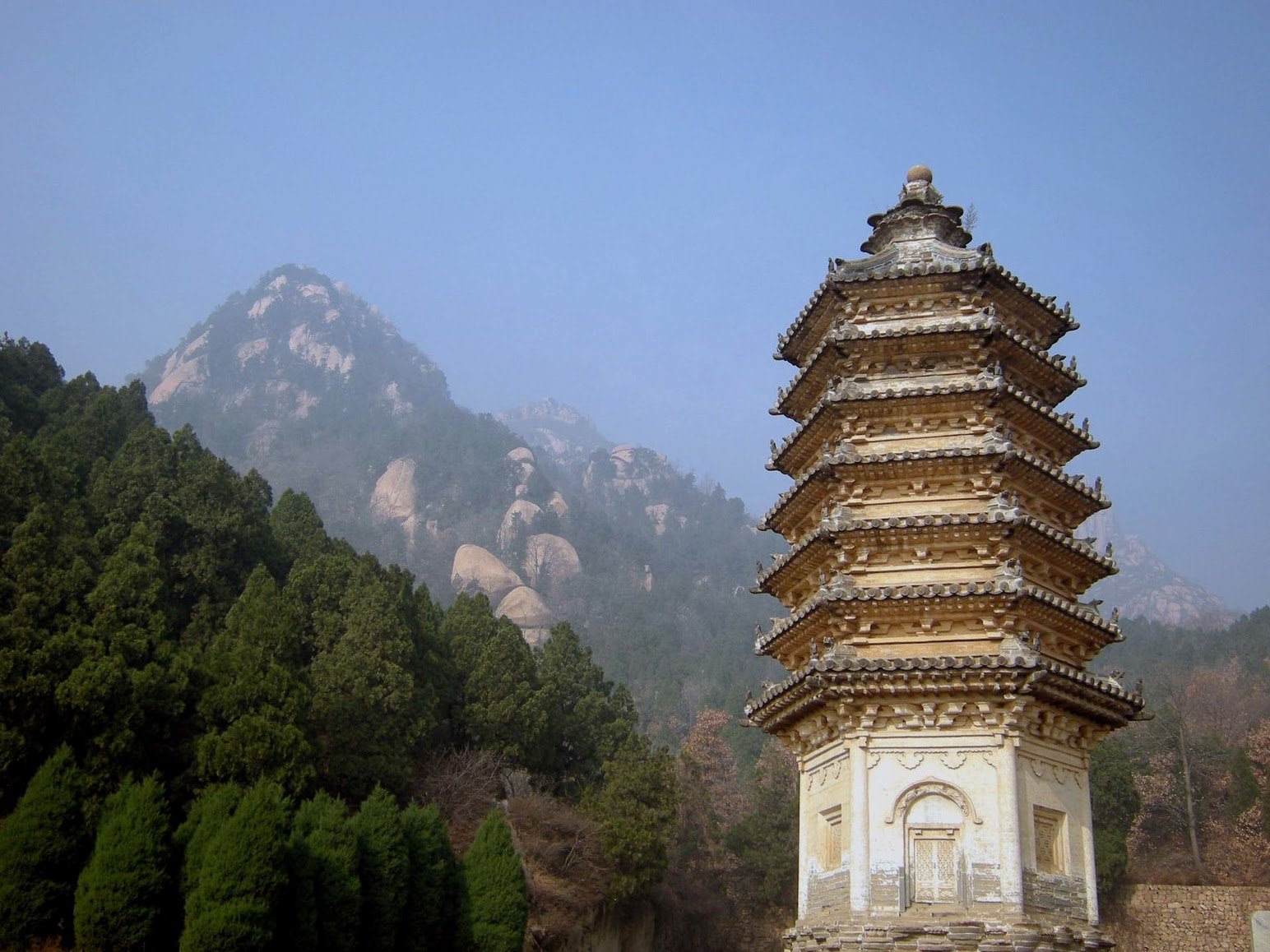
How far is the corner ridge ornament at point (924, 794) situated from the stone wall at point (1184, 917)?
2501cm

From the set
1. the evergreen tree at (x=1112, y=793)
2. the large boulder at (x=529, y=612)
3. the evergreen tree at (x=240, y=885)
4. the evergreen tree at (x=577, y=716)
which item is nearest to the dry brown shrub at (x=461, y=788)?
the evergreen tree at (x=577, y=716)

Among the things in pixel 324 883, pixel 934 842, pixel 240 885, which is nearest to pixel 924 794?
pixel 934 842

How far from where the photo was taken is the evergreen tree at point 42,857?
17.8m

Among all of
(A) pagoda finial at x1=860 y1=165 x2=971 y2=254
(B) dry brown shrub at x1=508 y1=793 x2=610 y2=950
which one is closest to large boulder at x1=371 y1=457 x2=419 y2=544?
(B) dry brown shrub at x1=508 y1=793 x2=610 y2=950

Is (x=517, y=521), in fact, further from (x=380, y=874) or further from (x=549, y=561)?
(x=380, y=874)

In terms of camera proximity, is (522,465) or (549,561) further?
(522,465)

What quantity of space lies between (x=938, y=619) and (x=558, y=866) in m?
19.5

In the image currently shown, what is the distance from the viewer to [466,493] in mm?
125062

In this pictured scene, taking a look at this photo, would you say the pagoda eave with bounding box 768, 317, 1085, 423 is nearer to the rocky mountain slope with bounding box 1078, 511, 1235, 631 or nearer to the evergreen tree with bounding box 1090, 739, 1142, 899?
the evergreen tree with bounding box 1090, 739, 1142, 899

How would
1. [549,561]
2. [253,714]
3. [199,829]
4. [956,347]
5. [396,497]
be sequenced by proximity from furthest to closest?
[396,497], [549,561], [253,714], [199,829], [956,347]

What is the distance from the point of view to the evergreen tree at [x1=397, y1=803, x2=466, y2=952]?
2339cm

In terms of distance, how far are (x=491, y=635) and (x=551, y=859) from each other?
9.03 meters

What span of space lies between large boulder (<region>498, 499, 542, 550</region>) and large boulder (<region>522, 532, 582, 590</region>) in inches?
54.9

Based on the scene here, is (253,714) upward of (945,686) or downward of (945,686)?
upward
